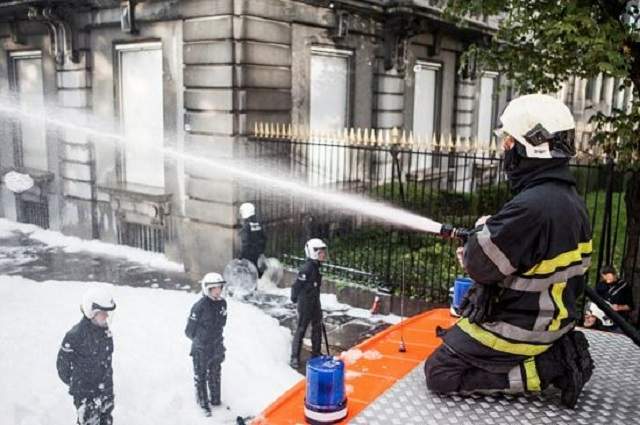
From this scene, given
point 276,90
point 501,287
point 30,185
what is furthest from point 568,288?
point 30,185

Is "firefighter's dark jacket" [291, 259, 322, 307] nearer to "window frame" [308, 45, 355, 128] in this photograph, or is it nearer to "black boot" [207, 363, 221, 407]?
"black boot" [207, 363, 221, 407]

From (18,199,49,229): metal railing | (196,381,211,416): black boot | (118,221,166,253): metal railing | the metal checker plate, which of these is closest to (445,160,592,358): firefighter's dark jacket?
the metal checker plate

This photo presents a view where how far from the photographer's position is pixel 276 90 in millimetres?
10953

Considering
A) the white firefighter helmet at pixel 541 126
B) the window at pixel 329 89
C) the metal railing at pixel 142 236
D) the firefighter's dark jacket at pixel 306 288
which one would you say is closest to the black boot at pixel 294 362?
the firefighter's dark jacket at pixel 306 288

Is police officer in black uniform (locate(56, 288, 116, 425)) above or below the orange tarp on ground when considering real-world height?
below

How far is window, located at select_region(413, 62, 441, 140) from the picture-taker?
15.9 metres

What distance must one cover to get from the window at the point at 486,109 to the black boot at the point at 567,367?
17.4 m

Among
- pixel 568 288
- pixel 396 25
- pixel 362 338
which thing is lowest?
pixel 362 338

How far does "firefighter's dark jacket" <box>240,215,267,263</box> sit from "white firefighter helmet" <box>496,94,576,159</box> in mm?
7081

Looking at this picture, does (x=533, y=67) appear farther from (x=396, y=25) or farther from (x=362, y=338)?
(x=396, y=25)

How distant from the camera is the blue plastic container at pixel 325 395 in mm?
2463

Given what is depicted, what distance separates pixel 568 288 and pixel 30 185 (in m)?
14.7

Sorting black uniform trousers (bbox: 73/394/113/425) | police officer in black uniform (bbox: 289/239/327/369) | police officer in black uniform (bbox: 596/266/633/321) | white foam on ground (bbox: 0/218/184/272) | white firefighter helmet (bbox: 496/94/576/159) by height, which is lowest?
white foam on ground (bbox: 0/218/184/272)

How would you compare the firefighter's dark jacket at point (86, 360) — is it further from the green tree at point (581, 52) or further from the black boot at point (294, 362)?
the green tree at point (581, 52)
